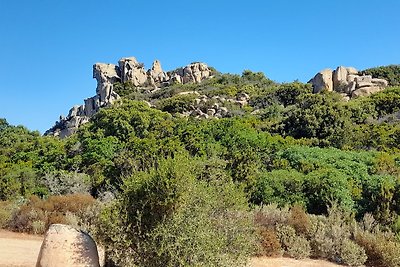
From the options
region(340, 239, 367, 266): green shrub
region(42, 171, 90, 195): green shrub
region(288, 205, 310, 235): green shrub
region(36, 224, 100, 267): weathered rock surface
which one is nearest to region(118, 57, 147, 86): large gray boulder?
region(42, 171, 90, 195): green shrub

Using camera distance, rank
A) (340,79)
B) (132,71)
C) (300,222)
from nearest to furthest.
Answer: (300,222) < (340,79) < (132,71)

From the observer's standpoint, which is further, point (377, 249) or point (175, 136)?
point (175, 136)

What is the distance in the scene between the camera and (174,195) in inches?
350

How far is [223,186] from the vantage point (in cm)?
1204

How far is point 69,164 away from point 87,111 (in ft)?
137

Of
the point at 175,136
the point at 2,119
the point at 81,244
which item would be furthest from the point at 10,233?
the point at 2,119

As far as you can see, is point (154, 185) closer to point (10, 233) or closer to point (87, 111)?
point (10, 233)

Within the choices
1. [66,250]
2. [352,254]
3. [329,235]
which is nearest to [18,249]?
[66,250]

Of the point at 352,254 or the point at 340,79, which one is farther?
the point at 340,79

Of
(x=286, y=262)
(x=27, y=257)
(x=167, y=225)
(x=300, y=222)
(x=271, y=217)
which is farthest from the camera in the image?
(x=271, y=217)

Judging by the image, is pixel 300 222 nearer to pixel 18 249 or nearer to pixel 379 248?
pixel 379 248

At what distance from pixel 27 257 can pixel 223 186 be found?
20.1 ft

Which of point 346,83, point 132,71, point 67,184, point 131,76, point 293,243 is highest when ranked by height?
point 132,71

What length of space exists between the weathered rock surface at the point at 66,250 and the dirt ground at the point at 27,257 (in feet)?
14.8
